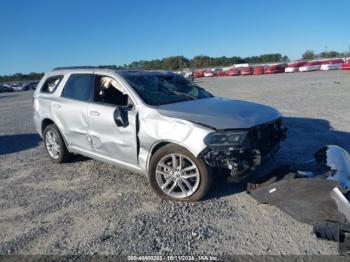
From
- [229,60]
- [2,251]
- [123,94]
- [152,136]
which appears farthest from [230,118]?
[229,60]

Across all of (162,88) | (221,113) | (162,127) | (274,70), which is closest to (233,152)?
(221,113)

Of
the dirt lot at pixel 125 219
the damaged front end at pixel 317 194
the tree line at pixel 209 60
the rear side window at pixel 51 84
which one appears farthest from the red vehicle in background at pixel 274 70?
the tree line at pixel 209 60

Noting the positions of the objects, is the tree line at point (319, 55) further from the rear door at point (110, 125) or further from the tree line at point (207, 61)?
the rear door at point (110, 125)

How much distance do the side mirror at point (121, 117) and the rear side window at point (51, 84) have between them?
7.21 ft

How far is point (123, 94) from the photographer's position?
4.93 m

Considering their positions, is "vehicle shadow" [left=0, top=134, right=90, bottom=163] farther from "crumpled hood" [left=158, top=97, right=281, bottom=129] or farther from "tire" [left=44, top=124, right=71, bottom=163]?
"crumpled hood" [left=158, top=97, right=281, bottom=129]

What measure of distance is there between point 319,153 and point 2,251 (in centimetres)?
409

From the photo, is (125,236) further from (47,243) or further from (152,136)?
(152,136)

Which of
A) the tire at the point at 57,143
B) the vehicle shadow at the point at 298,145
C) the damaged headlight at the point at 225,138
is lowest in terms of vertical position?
the vehicle shadow at the point at 298,145

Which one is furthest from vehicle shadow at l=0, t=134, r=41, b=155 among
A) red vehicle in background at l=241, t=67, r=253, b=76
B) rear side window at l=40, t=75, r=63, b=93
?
red vehicle in background at l=241, t=67, r=253, b=76

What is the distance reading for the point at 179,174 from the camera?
4.27 metres

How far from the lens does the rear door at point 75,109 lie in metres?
5.43

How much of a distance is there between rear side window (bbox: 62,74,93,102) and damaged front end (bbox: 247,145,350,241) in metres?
3.08

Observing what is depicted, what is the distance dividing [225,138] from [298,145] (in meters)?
3.33
